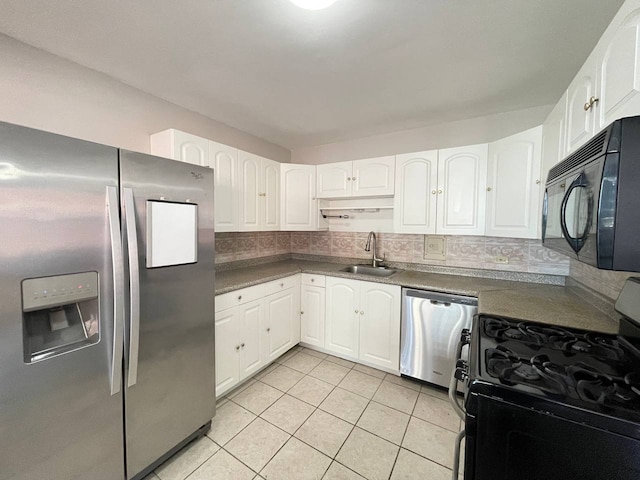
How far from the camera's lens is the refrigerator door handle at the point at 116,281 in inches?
44.7

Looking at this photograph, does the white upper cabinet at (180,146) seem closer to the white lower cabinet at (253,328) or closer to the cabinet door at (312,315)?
the white lower cabinet at (253,328)

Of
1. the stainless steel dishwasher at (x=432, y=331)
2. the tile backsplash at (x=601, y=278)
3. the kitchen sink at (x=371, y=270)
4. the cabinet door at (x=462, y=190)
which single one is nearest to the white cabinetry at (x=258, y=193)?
the kitchen sink at (x=371, y=270)

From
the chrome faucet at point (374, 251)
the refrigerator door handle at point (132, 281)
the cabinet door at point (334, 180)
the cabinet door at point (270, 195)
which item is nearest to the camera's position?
the refrigerator door handle at point (132, 281)

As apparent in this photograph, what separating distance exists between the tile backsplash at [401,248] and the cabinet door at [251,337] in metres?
0.70

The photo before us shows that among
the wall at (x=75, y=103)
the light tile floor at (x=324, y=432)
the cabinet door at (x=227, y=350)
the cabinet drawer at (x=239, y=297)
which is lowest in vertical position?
the light tile floor at (x=324, y=432)

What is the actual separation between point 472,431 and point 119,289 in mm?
1547

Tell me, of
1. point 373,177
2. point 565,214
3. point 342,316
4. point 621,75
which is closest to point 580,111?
point 621,75

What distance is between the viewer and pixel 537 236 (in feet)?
5.96

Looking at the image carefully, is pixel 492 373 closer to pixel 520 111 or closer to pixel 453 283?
pixel 453 283

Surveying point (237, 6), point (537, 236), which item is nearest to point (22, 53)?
point (237, 6)

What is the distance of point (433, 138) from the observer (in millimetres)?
2611

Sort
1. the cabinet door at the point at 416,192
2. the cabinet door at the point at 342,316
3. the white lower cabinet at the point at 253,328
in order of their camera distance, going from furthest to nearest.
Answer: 1. the cabinet door at the point at 342,316
2. the cabinet door at the point at 416,192
3. the white lower cabinet at the point at 253,328

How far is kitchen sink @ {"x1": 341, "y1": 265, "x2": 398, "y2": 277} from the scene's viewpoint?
277 centimetres

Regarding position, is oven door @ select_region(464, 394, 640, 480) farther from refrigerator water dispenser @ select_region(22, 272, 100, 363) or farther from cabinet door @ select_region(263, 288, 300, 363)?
cabinet door @ select_region(263, 288, 300, 363)
